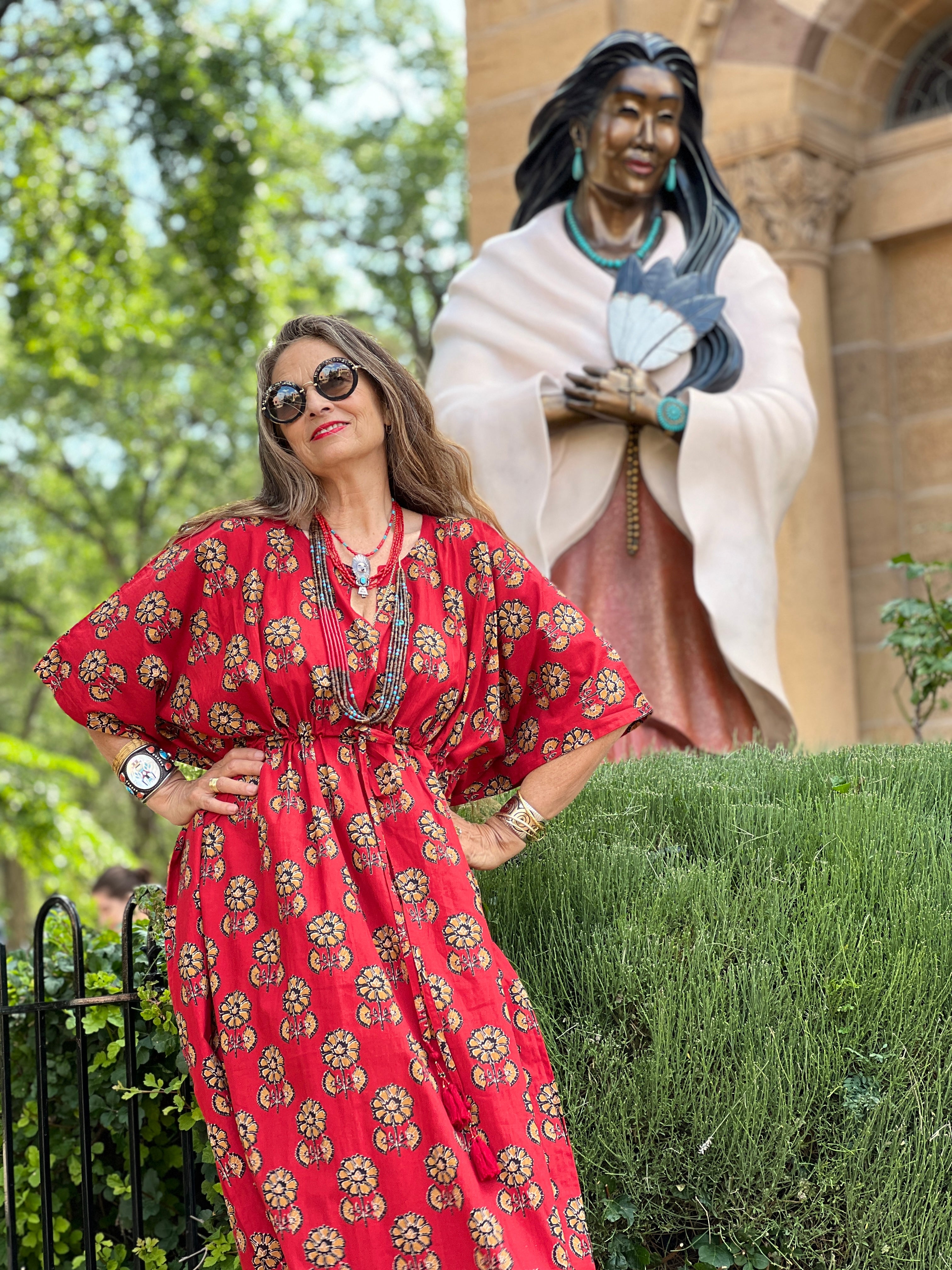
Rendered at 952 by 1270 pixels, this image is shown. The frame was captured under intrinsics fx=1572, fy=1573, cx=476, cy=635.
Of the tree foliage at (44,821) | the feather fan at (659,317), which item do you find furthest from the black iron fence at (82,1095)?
the tree foliage at (44,821)

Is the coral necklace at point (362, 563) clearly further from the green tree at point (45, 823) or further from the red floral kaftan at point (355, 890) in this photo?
the green tree at point (45, 823)

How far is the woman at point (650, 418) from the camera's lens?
5.29m

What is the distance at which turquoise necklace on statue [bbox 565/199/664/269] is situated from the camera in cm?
562

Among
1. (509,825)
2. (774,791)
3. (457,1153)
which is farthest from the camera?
(774,791)

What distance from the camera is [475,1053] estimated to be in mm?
2631

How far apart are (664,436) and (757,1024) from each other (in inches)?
103

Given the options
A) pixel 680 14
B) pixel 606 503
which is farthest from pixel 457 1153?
pixel 680 14

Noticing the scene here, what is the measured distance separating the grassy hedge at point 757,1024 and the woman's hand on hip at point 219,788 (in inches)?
38.3

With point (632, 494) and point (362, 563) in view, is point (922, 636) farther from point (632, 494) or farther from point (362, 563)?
point (362, 563)

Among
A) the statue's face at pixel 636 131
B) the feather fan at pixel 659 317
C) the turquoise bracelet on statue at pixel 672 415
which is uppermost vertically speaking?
the statue's face at pixel 636 131

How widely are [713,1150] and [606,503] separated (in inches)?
107

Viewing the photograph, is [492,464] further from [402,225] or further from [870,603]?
[402,225]

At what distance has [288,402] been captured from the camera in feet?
9.66

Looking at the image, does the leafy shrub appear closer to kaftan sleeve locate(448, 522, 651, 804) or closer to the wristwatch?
the wristwatch
